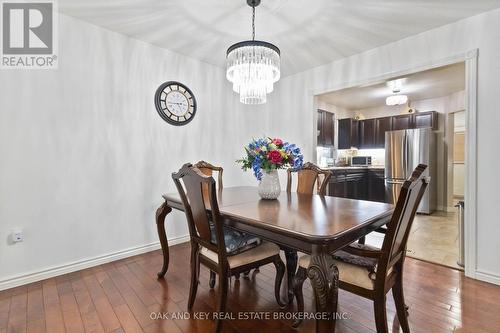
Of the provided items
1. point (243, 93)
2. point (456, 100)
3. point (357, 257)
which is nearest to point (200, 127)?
point (243, 93)

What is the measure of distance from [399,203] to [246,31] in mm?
2292

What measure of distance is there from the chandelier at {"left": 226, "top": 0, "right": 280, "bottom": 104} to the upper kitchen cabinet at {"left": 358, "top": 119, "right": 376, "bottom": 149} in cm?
441

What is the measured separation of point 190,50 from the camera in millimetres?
3068

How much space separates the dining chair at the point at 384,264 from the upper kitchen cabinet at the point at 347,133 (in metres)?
4.61

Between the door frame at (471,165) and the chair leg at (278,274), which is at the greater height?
the door frame at (471,165)

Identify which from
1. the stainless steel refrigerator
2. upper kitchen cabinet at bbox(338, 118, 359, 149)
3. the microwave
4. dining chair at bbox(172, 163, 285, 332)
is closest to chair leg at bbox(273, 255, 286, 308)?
dining chair at bbox(172, 163, 285, 332)

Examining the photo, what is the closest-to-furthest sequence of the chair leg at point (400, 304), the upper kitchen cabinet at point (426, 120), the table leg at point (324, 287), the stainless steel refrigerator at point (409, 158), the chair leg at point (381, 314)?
1. the table leg at point (324, 287)
2. the chair leg at point (381, 314)
3. the chair leg at point (400, 304)
4. the stainless steel refrigerator at point (409, 158)
5. the upper kitchen cabinet at point (426, 120)

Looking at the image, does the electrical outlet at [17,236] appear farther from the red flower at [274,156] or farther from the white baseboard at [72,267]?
the red flower at [274,156]

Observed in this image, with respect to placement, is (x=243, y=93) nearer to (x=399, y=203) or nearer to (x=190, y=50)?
(x=190, y=50)

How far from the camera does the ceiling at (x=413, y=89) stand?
3.84m

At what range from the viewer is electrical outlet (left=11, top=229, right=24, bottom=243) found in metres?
2.08

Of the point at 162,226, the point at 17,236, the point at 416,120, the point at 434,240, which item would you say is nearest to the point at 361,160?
the point at 416,120

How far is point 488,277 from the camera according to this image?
215 centimetres

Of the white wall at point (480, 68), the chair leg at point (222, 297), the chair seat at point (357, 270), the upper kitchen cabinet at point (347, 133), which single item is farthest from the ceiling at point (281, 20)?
the upper kitchen cabinet at point (347, 133)
